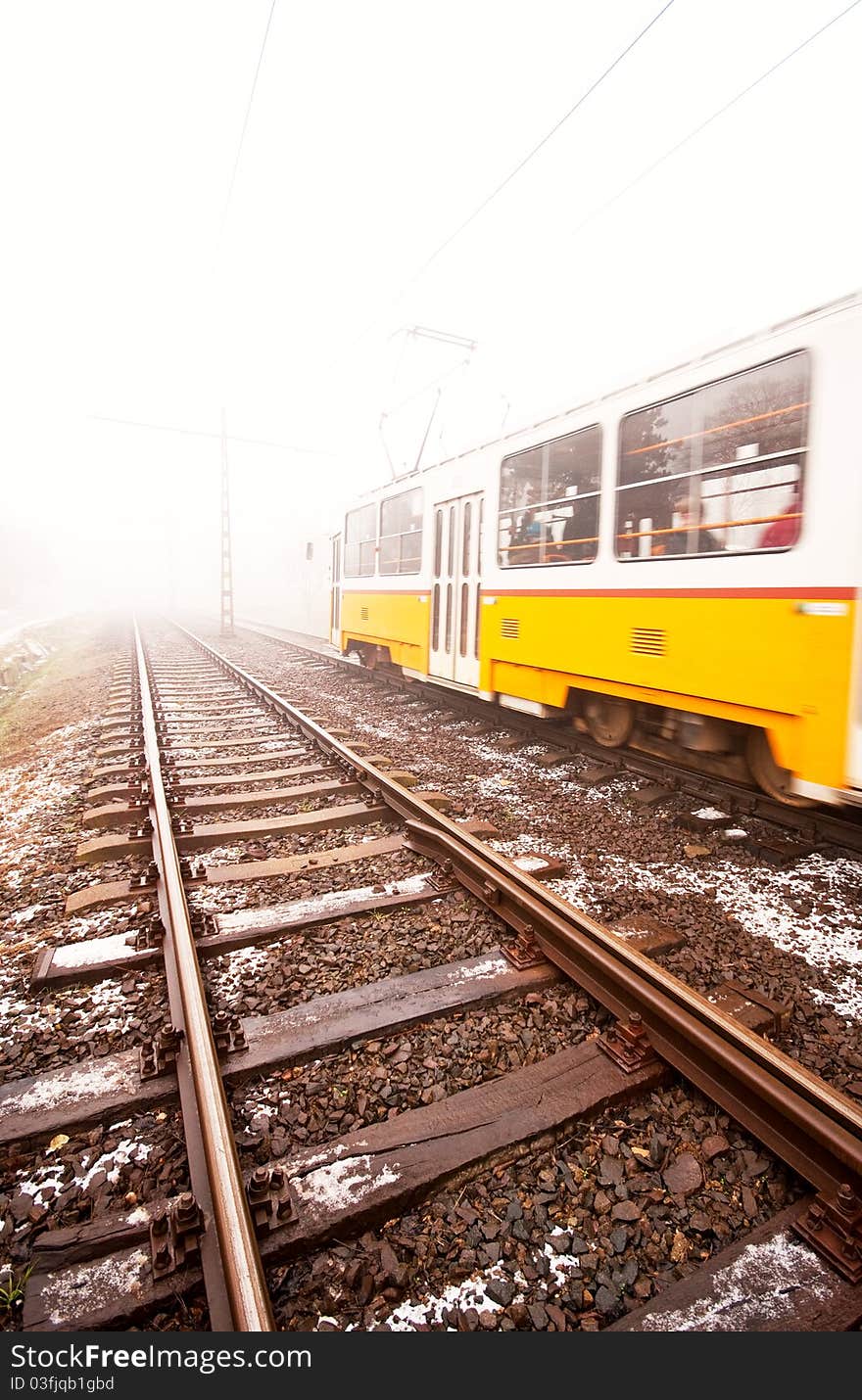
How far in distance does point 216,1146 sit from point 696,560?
14.9 feet

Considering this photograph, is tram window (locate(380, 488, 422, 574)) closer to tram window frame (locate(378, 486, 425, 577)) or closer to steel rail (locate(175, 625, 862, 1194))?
tram window frame (locate(378, 486, 425, 577))

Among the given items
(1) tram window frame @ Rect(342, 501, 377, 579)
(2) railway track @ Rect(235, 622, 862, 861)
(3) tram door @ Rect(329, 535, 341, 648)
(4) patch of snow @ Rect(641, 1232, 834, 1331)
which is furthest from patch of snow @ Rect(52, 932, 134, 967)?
(3) tram door @ Rect(329, 535, 341, 648)

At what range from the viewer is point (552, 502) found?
666 cm

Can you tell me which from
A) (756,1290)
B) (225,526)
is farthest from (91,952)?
(225,526)

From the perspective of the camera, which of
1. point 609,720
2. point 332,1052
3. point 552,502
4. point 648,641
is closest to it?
point 332,1052

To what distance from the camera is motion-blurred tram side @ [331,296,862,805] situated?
4.06 m

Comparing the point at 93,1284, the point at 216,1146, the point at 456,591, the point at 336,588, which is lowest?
the point at 93,1284

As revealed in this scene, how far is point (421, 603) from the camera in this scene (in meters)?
9.65

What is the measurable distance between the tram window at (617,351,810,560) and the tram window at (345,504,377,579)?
6615 mm

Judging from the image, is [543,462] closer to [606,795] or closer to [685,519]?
[685,519]

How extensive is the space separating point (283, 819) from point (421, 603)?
512 cm

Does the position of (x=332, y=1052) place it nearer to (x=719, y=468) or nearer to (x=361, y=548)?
(x=719, y=468)

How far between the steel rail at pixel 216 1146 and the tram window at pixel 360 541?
8714mm

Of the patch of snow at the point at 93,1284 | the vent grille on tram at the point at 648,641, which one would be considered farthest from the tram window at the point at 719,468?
the patch of snow at the point at 93,1284
